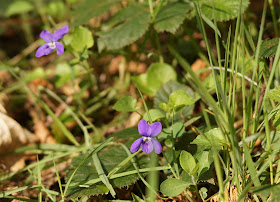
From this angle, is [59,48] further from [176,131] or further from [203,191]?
[203,191]

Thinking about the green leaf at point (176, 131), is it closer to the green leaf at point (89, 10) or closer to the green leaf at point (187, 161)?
the green leaf at point (187, 161)

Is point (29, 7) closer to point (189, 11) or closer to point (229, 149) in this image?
point (189, 11)

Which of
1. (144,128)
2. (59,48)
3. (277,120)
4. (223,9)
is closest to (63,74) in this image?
(59,48)

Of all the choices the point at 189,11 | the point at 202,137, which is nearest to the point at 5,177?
the point at 202,137

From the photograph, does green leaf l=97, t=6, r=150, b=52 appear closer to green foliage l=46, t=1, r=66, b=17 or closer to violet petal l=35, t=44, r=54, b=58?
violet petal l=35, t=44, r=54, b=58

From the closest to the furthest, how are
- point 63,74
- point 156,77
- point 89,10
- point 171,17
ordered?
A: point 171,17 → point 156,77 → point 89,10 → point 63,74

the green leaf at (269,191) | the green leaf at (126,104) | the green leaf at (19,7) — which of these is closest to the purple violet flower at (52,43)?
the green leaf at (126,104)
